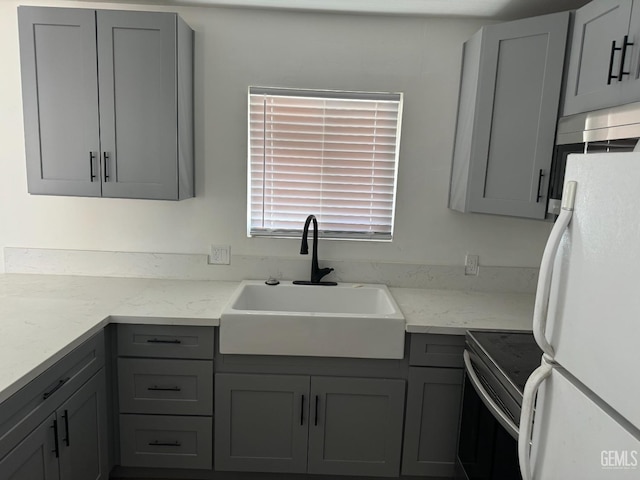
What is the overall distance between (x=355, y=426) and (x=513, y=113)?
1.59m

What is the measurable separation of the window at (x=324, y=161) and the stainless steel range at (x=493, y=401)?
918 millimetres

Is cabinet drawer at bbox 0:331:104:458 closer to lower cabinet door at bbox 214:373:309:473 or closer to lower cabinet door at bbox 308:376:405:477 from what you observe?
lower cabinet door at bbox 214:373:309:473

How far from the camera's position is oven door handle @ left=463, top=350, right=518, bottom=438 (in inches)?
51.9

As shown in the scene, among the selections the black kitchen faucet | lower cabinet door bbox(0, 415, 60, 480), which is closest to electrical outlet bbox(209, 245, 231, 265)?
the black kitchen faucet

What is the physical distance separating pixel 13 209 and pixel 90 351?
1.21 m

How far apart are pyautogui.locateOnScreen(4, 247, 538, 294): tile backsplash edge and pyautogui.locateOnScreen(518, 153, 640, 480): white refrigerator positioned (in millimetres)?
1414

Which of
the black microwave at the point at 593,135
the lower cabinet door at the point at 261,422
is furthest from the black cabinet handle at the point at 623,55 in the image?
the lower cabinet door at the point at 261,422

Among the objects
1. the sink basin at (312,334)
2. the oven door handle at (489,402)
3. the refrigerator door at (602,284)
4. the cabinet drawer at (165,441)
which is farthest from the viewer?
the cabinet drawer at (165,441)

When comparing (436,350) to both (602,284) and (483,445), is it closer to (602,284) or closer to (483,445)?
(483,445)

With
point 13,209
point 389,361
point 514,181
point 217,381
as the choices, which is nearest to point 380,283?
point 389,361

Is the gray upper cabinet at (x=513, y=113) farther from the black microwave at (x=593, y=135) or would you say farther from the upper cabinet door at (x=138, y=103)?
the upper cabinet door at (x=138, y=103)

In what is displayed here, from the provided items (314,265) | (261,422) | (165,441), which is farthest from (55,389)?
(314,265)

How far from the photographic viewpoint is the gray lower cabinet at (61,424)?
4.08 ft

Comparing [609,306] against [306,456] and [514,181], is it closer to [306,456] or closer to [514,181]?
[514,181]
